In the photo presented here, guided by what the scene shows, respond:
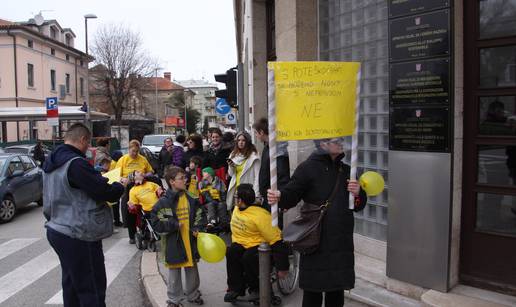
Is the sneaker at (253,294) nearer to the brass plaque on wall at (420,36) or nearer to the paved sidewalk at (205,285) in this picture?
the paved sidewalk at (205,285)

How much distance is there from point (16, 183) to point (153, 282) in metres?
7.45

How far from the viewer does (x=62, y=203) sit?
3.97 m

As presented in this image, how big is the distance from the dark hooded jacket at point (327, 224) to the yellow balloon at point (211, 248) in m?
1.03

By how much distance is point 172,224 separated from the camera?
4629 mm

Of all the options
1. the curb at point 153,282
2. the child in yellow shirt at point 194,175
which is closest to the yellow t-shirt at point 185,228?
the curb at point 153,282

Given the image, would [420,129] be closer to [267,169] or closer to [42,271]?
[267,169]

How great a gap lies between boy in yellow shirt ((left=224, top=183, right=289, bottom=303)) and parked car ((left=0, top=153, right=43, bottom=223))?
8.05 meters

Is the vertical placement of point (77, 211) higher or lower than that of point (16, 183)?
higher

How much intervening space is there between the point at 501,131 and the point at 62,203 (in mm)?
3824

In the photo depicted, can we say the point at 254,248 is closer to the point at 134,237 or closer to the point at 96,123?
the point at 134,237

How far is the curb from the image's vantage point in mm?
5215

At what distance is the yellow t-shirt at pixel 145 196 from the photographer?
7297mm

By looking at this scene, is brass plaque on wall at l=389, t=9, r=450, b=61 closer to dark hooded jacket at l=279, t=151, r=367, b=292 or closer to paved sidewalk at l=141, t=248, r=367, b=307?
dark hooded jacket at l=279, t=151, r=367, b=292

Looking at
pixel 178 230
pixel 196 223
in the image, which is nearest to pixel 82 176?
pixel 178 230
